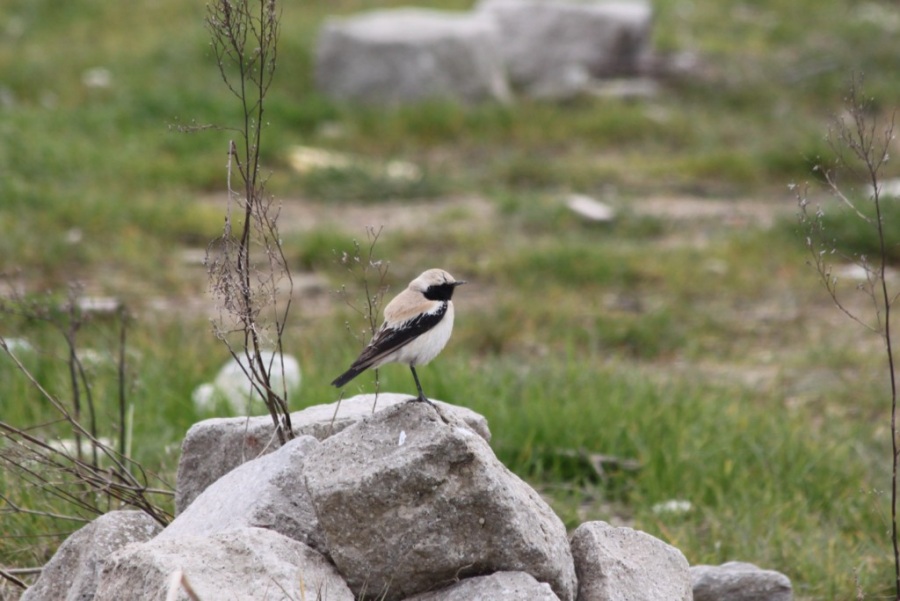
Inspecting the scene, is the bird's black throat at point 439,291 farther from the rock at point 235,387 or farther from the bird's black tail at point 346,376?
the rock at point 235,387

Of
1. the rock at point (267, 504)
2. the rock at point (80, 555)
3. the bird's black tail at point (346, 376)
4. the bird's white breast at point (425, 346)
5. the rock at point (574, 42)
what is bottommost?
the rock at point (574, 42)

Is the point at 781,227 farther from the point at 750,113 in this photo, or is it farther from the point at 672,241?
the point at 750,113

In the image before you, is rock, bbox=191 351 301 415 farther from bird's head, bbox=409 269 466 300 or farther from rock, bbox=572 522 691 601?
rock, bbox=572 522 691 601

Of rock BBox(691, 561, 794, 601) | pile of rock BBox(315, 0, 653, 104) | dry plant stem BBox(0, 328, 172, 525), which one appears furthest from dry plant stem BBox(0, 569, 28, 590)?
pile of rock BBox(315, 0, 653, 104)

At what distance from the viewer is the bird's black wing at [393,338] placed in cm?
348

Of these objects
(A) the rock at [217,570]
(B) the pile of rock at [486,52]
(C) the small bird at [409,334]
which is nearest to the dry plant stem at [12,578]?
(A) the rock at [217,570]

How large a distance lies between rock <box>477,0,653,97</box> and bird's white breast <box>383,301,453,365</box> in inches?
411

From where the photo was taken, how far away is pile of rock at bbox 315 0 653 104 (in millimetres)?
12328

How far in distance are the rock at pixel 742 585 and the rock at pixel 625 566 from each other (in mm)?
457

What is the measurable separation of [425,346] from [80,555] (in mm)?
1127

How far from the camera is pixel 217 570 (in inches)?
115

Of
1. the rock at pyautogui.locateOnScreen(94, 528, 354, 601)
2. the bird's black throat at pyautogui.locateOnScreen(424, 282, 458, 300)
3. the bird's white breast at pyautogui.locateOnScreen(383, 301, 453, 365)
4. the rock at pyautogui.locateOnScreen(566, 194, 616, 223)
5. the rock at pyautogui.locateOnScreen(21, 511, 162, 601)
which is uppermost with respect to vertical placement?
the bird's black throat at pyautogui.locateOnScreen(424, 282, 458, 300)

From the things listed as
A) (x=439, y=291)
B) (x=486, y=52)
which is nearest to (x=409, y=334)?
(x=439, y=291)

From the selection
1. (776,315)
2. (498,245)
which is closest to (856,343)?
(776,315)
